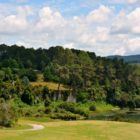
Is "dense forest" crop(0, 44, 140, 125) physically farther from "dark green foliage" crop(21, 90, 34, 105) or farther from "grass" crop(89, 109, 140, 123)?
"grass" crop(89, 109, 140, 123)

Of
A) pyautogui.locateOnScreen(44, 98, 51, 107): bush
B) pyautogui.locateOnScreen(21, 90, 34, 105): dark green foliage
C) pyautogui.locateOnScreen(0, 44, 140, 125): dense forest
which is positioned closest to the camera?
pyautogui.locateOnScreen(21, 90, 34, 105): dark green foliage

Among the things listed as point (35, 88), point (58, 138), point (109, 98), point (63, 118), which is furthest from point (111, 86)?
point (58, 138)

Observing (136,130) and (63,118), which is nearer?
(136,130)

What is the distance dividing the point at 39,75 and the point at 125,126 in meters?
117

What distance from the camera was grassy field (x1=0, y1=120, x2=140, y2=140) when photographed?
60697 mm

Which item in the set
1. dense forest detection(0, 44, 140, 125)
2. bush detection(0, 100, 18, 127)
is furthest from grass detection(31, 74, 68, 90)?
bush detection(0, 100, 18, 127)

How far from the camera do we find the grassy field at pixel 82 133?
199ft

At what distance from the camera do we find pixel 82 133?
2623 inches

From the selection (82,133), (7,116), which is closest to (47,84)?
(7,116)

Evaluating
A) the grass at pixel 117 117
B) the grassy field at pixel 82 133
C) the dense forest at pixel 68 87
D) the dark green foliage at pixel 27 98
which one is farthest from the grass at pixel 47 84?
the grassy field at pixel 82 133

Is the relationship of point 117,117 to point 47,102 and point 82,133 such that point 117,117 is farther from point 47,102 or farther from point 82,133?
point 47,102

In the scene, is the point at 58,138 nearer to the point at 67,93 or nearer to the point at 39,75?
the point at 67,93

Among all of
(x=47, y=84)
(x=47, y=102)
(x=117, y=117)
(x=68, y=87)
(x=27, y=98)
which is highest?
(x=47, y=84)

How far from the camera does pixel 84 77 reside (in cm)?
18912
